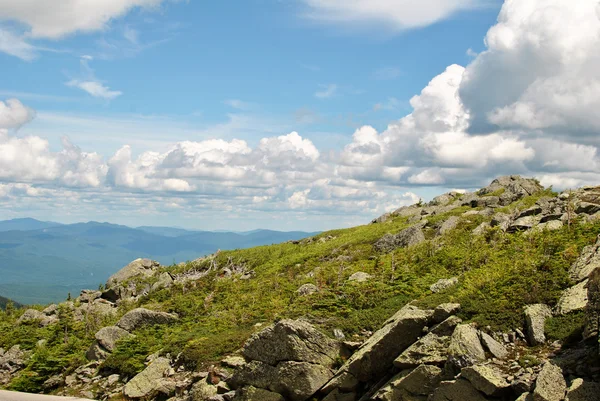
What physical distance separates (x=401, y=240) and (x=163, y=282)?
2427cm

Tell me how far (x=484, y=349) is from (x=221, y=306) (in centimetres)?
2294

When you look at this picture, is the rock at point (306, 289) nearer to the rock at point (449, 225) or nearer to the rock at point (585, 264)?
the rock at point (449, 225)

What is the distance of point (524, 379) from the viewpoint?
1302 cm

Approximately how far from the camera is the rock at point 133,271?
50.2m

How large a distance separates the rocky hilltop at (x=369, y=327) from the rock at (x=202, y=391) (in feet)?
0.36

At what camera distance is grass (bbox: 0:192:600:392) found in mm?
18375

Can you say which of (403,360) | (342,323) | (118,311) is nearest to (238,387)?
(342,323)

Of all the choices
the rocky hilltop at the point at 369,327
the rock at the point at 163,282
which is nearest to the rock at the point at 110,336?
the rocky hilltop at the point at 369,327

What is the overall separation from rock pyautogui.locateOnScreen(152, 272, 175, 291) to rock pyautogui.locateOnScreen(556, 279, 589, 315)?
36.7 m

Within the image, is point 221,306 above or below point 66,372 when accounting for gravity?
above

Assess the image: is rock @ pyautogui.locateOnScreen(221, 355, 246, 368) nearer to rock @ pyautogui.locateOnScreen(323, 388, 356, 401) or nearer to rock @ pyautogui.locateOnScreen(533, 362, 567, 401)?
rock @ pyautogui.locateOnScreen(323, 388, 356, 401)

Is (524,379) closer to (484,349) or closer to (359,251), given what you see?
(484,349)

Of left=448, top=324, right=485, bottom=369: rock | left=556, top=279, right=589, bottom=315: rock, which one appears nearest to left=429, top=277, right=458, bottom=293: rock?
left=556, top=279, right=589, bottom=315: rock

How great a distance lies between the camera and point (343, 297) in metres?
25.5
